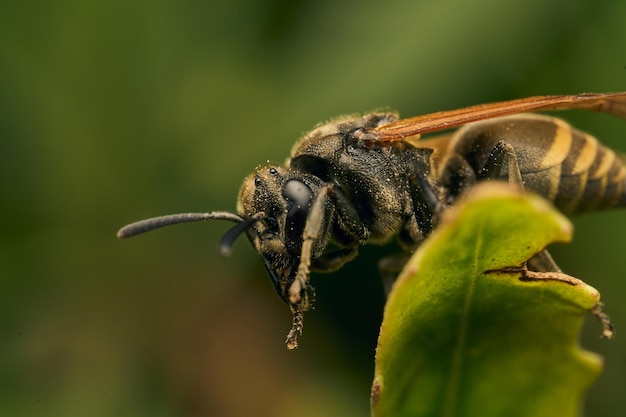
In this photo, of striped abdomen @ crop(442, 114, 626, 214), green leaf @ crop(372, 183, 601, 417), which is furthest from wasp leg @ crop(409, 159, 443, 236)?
green leaf @ crop(372, 183, 601, 417)

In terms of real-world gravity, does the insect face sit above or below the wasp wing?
below

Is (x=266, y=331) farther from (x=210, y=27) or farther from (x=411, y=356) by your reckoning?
(x=411, y=356)

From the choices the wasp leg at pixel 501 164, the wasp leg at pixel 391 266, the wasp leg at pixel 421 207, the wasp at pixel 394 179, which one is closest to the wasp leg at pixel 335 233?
the wasp at pixel 394 179

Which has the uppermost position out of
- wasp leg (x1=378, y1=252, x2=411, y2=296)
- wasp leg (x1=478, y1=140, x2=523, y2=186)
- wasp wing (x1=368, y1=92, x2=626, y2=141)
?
wasp wing (x1=368, y1=92, x2=626, y2=141)

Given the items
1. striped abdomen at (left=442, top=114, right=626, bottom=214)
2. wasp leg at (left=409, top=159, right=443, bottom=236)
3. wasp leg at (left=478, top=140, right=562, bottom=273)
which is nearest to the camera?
wasp leg at (left=478, top=140, right=562, bottom=273)

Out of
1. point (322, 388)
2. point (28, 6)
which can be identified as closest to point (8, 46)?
point (28, 6)

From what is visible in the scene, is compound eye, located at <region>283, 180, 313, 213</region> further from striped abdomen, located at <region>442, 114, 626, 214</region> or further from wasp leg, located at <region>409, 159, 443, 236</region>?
striped abdomen, located at <region>442, 114, 626, 214</region>

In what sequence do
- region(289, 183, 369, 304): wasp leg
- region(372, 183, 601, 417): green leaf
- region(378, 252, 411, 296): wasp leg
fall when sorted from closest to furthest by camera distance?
region(372, 183, 601, 417): green leaf → region(289, 183, 369, 304): wasp leg → region(378, 252, 411, 296): wasp leg
